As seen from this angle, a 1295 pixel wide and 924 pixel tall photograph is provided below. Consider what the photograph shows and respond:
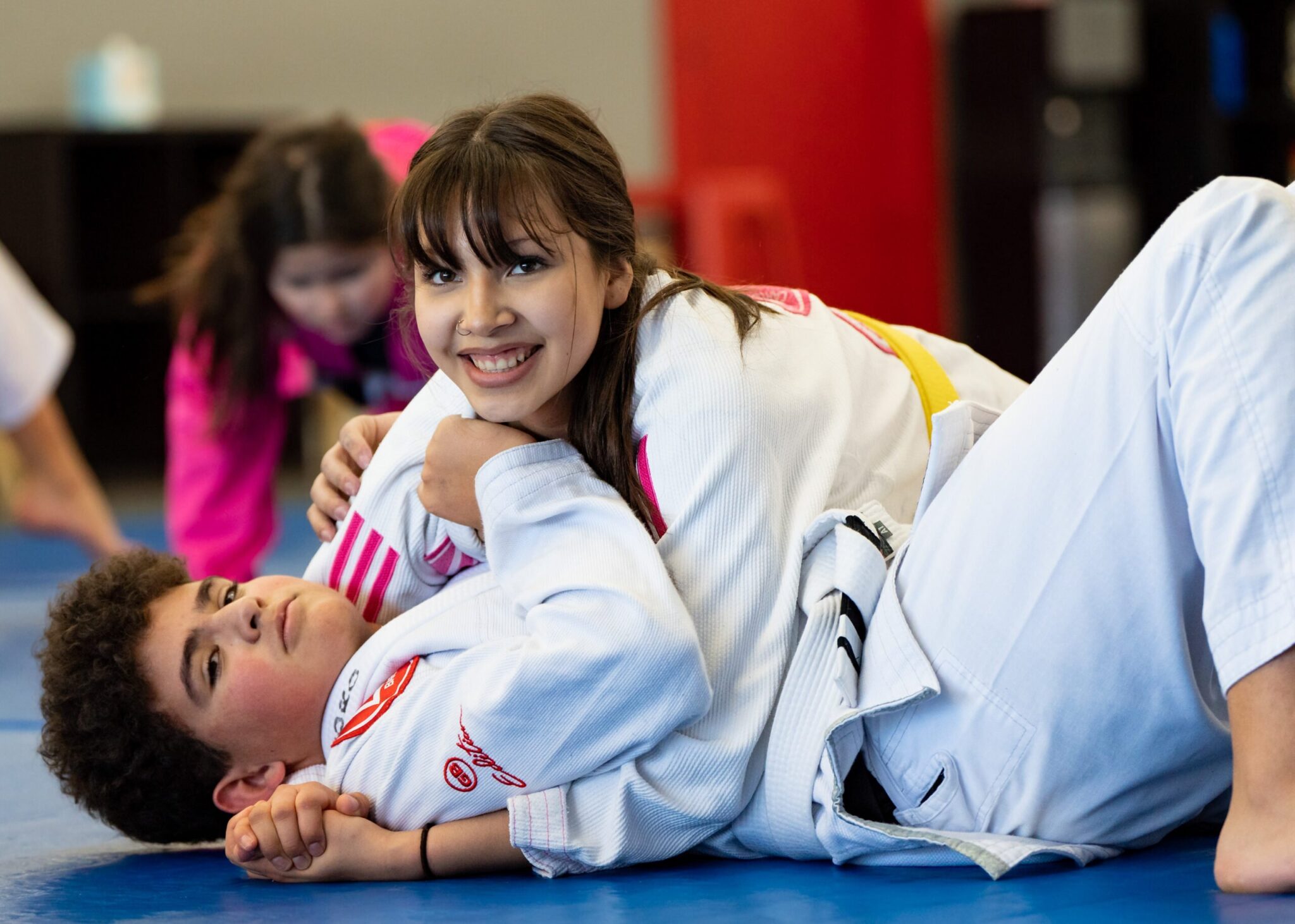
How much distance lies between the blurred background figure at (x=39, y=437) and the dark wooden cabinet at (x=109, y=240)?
2045 millimetres

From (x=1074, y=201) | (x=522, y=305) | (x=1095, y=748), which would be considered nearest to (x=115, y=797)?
(x=522, y=305)

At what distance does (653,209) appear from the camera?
17.0ft

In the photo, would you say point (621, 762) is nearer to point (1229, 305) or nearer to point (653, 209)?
point (1229, 305)

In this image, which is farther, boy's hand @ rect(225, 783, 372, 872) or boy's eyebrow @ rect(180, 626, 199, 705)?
boy's eyebrow @ rect(180, 626, 199, 705)

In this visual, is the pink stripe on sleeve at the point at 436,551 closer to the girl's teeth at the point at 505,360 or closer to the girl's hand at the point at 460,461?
the girl's hand at the point at 460,461

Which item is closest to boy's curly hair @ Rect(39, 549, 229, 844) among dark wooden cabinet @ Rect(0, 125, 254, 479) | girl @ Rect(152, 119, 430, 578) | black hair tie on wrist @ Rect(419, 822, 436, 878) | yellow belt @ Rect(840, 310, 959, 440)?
black hair tie on wrist @ Rect(419, 822, 436, 878)

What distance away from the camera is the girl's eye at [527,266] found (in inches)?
54.6

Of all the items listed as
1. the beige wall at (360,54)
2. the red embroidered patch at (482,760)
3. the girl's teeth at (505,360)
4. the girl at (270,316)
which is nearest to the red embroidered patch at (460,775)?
the red embroidered patch at (482,760)

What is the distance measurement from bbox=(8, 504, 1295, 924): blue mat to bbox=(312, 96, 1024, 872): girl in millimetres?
61

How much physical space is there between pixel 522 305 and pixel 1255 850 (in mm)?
734

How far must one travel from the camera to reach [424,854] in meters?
1.40

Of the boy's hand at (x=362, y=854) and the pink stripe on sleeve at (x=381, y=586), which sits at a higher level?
the pink stripe on sleeve at (x=381, y=586)

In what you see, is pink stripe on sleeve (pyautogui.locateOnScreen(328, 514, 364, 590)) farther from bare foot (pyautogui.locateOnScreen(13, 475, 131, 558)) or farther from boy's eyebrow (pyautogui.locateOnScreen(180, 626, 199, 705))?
bare foot (pyautogui.locateOnScreen(13, 475, 131, 558))

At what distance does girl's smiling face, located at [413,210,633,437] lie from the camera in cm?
138
